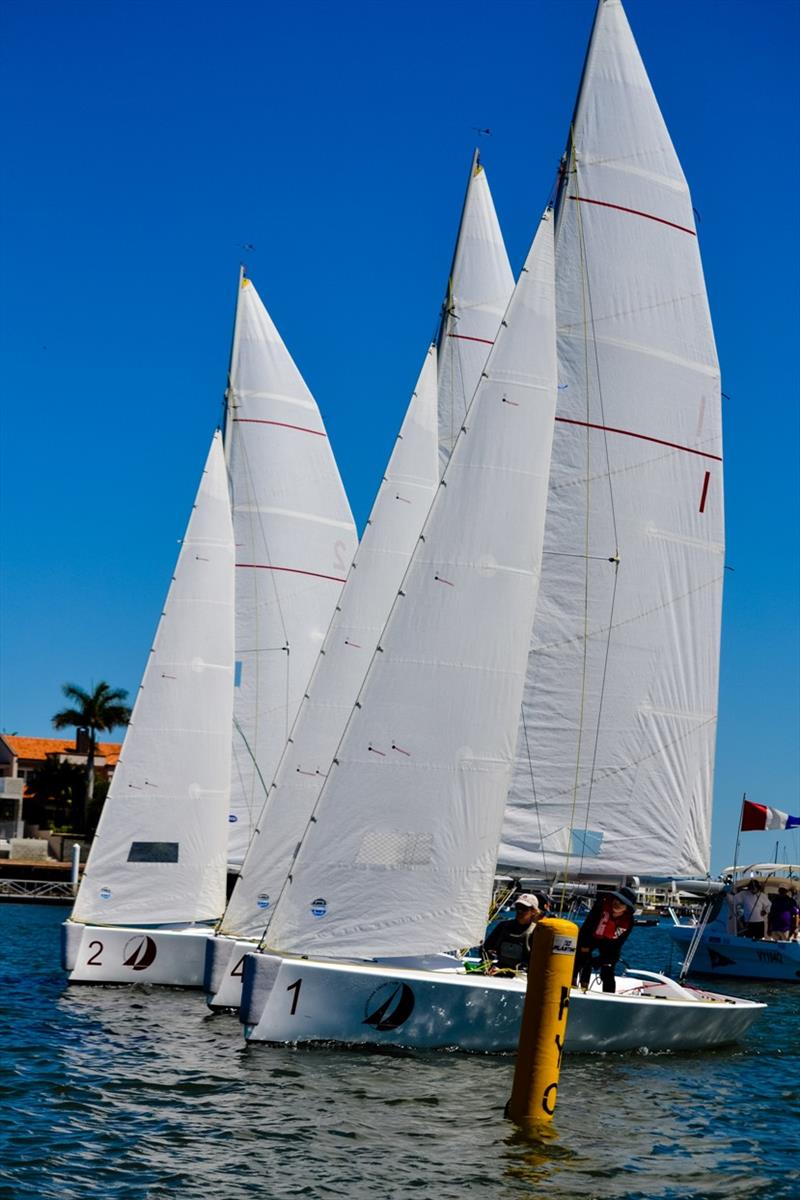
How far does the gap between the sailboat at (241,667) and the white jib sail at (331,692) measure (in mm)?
4916

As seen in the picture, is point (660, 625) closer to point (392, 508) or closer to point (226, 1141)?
point (392, 508)

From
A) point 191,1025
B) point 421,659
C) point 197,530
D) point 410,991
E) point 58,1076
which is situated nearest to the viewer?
point 58,1076

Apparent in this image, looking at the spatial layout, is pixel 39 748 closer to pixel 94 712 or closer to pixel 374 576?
pixel 94 712

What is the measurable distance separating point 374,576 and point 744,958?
2103 centimetres

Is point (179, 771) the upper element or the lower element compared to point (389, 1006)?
upper

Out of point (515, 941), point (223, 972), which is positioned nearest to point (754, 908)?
point (223, 972)

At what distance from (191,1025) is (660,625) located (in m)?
9.52

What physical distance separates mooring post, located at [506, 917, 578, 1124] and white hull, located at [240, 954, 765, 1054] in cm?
371

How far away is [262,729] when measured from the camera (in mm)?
34281

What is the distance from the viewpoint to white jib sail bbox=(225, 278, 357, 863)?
34344mm

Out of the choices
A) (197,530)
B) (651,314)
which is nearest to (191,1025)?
(197,530)

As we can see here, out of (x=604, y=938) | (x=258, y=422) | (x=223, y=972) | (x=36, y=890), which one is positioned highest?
(x=258, y=422)

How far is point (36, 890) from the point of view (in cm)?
7375

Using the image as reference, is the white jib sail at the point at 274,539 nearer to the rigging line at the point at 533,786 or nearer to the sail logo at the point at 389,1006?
the rigging line at the point at 533,786
